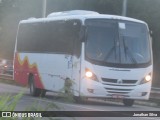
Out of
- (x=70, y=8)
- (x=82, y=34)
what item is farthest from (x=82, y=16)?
(x=70, y=8)

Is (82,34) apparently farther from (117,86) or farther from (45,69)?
(45,69)

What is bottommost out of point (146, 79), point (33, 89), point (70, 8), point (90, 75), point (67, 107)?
point (70, 8)

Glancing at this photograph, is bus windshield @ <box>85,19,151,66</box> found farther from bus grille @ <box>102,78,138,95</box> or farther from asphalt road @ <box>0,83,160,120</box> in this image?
asphalt road @ <box>0,83,160,120</box>

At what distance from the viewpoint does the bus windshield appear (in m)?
20.2

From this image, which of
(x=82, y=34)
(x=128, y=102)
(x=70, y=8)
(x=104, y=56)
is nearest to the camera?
(x=82, y=34)

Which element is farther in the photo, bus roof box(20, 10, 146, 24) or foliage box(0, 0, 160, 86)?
foliage box(0, 0, 160, 86)

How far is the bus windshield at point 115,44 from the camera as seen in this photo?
20188 millimetres

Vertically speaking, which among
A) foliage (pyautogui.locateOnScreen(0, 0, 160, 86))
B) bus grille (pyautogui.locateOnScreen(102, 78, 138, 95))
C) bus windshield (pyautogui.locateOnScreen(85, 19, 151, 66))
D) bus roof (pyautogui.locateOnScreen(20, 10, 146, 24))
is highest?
bus roof (pyautogui.locateOnScreen(20, 10, 146, 24))

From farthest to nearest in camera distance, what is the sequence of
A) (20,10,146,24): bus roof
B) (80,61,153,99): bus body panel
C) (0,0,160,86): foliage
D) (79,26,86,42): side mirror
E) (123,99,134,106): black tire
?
(0,0,160,86): foliage → (123,99,134,106): black tire → (20,10,146,24): bus roof → (80,61,153,99): bus body panel → (79,26,86,42): side mirror

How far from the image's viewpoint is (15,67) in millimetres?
27422

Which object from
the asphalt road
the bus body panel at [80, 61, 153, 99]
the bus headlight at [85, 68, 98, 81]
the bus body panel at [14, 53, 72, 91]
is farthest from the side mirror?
the asphalt road

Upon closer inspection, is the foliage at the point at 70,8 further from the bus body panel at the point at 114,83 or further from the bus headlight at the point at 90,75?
the bus headlight at the point at 90,75

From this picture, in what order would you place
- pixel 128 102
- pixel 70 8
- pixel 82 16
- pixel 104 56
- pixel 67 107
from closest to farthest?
pixel 67 107 < pixel 104 56 < pixel 82 16 < pixel 128 102 < pixel 70 8

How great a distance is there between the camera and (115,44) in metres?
20.3
